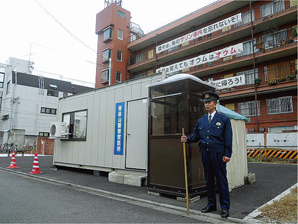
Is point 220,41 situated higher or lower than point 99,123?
higher

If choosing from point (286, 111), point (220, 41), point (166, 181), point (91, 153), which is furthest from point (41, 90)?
point (166, 181)

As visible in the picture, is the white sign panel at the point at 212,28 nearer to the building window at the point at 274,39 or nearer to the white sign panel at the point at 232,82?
the building window at the point at 274,39

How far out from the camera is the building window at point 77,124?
9375 mm

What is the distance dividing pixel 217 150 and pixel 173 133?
164 cm

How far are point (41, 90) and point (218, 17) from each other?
28.1 metres

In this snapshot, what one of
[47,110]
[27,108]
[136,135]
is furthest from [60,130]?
[47,110]

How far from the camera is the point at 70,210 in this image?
163 inches

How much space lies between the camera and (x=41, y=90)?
35.8 meters

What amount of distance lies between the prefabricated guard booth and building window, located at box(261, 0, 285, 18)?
1841 cm

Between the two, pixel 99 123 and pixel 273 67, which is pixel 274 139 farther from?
pixel 99 123

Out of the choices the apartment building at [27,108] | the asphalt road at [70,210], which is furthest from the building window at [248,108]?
the apartment building at [27,108]

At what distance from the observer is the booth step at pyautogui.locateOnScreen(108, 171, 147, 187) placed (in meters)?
6.65

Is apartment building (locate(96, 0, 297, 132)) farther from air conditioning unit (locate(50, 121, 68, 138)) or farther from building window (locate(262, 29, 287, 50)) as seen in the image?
air conditioning unit (locate(50, 121, 68, 138))

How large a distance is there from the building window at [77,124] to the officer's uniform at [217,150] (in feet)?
20.9
